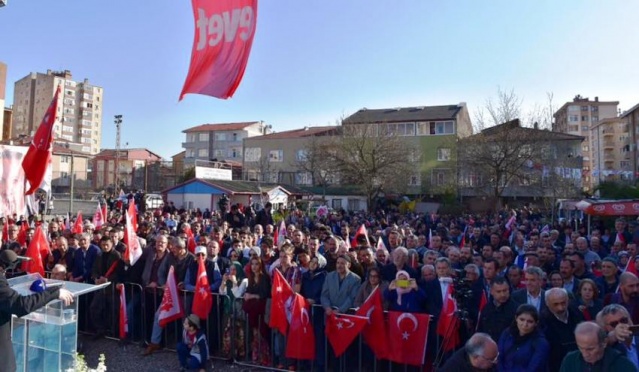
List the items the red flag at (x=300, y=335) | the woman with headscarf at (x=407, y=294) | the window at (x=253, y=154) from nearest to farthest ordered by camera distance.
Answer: the woman with headscarf at (x=407, y=294) → the red flag at (x=300, y=335) → the window at (x=253, y=154)

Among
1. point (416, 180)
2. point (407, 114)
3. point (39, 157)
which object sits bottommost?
→ point (39, 157)

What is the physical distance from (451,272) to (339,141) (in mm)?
40007

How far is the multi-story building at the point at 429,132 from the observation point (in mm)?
50906

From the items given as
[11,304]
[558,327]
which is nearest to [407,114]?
[558,327]

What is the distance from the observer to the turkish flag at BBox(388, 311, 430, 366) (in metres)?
5.96

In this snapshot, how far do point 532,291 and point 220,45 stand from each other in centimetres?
479

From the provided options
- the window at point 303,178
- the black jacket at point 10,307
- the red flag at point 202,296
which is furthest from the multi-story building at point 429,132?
the black jacket at point 10,307

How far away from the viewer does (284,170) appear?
61.6m

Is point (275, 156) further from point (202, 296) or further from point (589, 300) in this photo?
point (589, 300)

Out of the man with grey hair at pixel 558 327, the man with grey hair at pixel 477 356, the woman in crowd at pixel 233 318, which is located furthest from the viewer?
the woman in crowd at pixel 233 318

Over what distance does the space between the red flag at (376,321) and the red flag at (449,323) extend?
27.8 inches

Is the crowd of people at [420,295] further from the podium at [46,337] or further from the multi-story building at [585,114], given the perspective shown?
the multi-story building at [585,114]

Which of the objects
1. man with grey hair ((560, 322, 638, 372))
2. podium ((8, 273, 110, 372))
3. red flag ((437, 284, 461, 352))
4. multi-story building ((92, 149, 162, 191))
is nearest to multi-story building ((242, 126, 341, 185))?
multi-story building ((92, 149, 162, 191))

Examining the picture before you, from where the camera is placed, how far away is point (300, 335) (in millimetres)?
6488
